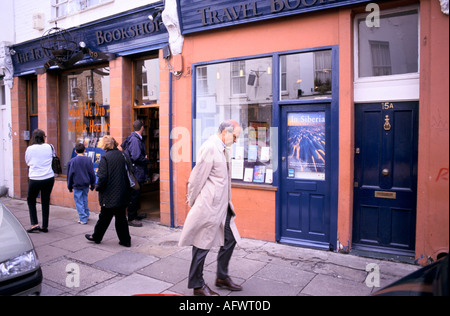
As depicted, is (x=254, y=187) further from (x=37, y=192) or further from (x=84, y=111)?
(x=84, y=111)

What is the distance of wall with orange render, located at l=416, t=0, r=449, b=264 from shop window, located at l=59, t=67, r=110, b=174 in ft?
23.4

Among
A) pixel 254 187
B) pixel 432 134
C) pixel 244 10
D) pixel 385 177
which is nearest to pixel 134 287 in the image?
pixel 254 187

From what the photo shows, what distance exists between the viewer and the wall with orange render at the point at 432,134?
4.95 m

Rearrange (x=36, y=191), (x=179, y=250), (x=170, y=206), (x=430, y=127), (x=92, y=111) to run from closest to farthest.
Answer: (x=430, y=127), (x=179, y=250), (x=36, y=191), (x=170, y=206), (x=92, y=111)

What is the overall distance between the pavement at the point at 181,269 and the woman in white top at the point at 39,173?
1.71ft

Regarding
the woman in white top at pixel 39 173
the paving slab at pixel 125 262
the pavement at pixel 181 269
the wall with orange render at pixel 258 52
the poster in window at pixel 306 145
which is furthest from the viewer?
the woman in white top at pixel 39 173

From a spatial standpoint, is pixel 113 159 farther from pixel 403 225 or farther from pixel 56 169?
pixel 403 225

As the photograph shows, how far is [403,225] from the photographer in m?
5.57

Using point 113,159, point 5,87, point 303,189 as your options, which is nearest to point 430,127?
point 303,189

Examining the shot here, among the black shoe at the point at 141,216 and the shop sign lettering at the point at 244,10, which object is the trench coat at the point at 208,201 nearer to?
the shop sign lettering at the point at 244,10

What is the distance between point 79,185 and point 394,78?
643 cm

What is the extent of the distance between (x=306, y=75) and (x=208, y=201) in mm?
3246
